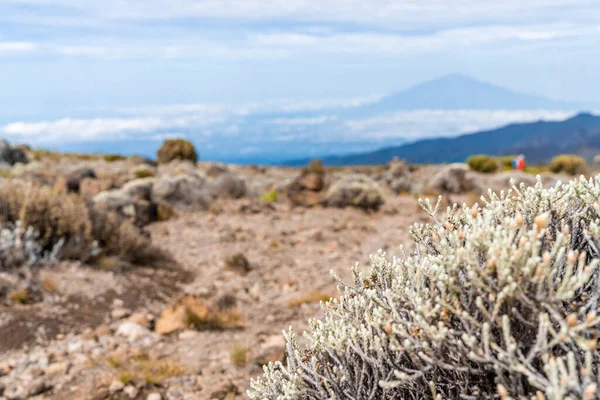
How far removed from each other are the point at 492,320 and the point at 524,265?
0.74 feet

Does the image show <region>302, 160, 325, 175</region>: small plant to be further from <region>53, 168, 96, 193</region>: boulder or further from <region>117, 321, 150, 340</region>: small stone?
<region>117, 321, 150, 340</region>: small stone

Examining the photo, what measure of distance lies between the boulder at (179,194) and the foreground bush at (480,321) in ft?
37.1

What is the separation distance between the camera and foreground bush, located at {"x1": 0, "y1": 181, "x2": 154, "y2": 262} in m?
7.70

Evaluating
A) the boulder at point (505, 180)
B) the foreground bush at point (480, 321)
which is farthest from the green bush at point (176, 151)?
the foreground bush at point (480, 321)

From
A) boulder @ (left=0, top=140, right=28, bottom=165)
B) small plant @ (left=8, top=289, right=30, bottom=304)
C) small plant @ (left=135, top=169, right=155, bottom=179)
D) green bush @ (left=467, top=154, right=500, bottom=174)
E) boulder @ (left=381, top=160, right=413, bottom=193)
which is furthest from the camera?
green bush @ (left=467, top=154, right=500, bottom=174)

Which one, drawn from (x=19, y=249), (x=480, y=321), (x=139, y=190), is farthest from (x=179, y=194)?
(x=480, y=321)

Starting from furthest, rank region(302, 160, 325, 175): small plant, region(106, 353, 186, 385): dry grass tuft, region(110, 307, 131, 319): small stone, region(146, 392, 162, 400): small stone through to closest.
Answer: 1. region(302, 160, 325, 175): small plant
2. region(110, 307, 131, 319): small stone
3. region(106, 353, 186, 385): dry grass tuft
4. region(146, 392, 162, 400): small stone

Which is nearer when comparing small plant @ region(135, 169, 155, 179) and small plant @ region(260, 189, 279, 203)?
small plant @ region(260, 189, 279, 203)

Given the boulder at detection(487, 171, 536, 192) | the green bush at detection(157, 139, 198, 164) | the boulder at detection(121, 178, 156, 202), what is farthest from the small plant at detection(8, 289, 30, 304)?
the green bush at detection(157, 139, 198, 164)

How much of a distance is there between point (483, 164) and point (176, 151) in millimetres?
16862

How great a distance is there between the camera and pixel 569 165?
2820cm

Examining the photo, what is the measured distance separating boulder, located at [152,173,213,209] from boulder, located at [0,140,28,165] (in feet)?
45.8

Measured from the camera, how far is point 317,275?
8.12m

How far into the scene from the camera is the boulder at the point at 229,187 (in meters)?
14.6
